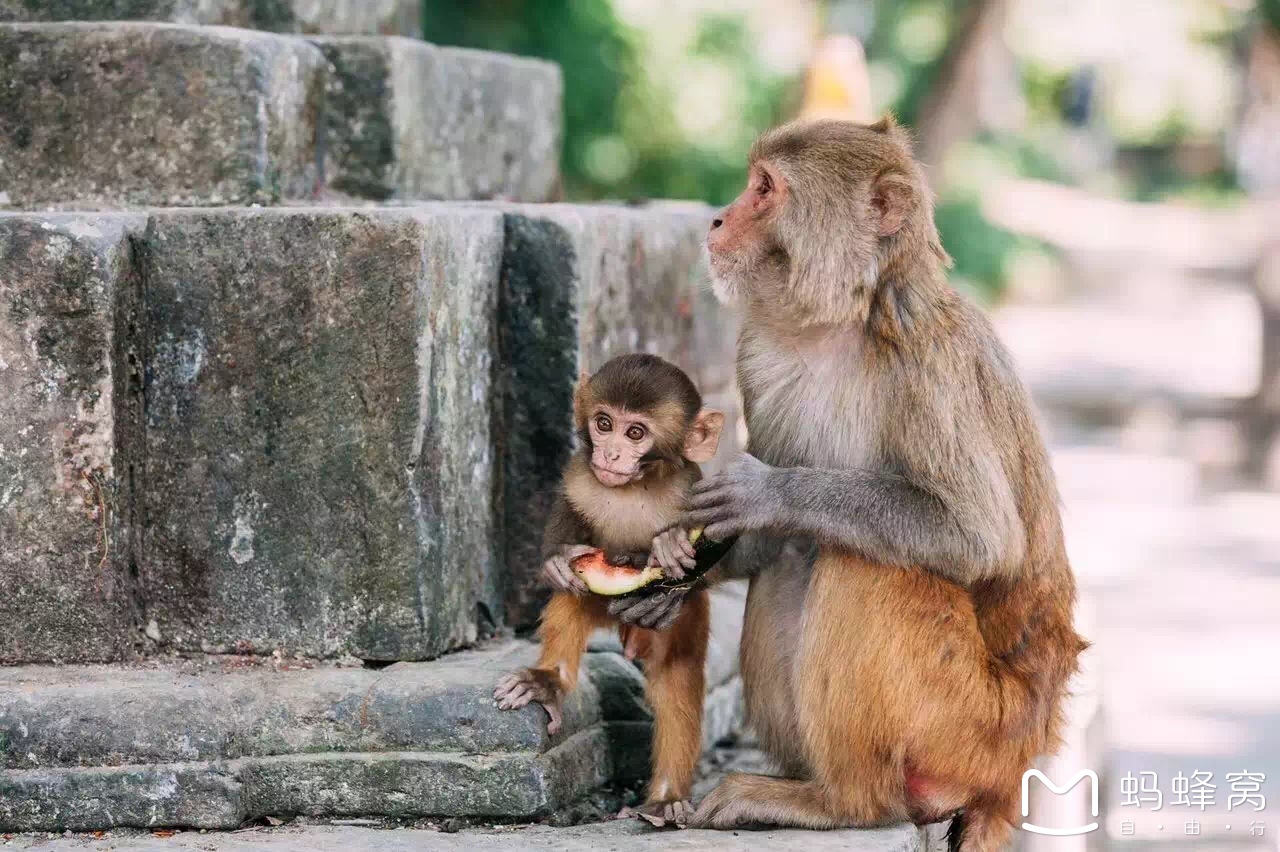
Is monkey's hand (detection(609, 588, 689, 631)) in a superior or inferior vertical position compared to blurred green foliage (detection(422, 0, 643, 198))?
inferior

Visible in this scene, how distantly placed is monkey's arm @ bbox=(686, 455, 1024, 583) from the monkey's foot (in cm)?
72

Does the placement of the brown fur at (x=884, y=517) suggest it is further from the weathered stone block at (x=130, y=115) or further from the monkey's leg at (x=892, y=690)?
the weathered stone block at (x=130, y=115)

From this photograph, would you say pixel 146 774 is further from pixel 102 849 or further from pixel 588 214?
pixel 588 214

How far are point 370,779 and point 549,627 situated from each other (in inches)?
22.9

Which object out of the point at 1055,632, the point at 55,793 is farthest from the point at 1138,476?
the point at 55,793

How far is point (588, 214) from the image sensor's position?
491 centimetres

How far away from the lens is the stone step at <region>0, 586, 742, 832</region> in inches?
155

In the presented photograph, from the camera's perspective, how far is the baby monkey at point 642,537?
407 centimetres

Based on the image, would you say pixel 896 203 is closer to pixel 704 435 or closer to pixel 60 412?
pixel 704 435

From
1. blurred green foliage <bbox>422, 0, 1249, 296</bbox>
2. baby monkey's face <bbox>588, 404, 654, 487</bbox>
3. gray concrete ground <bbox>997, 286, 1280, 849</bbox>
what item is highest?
blurred green foliage <bbox>422, 0, 1249, 296</bbox>

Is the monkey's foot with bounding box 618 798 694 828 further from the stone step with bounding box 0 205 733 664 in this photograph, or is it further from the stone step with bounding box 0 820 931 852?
the stone step with bounding box 0 205 733 664

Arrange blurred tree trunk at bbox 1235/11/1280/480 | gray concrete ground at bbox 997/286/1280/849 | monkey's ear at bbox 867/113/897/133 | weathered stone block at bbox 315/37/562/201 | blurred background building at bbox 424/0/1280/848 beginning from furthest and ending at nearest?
blurred tree trunk at bbox 1235/11/1280/480 → blurred background building at bbox 424/0/1280/848 → gray concrete ground at bbox 997/286/1280/849 → weathered stone block at bbox 315/37/562/201 → monkey's ear at bbox 867/113/897/133

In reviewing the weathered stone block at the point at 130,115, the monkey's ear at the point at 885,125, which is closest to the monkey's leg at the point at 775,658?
the monkey's ear at the point at 885,125

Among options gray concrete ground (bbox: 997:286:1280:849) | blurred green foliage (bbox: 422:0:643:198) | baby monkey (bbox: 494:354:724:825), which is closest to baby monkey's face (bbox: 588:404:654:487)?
baby monkey (bbox: 494:354:724:825)
